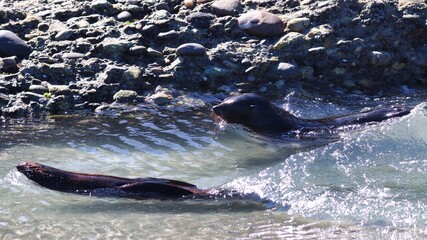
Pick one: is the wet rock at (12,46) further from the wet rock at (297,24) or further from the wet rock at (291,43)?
the wet rock at (297,24)

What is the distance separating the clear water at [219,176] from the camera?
499cm

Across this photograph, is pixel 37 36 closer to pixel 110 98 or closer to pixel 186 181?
pixel 110 98

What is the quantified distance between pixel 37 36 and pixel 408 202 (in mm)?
6224

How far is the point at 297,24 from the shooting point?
33.0 ft

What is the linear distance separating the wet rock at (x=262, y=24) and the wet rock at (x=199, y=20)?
45 centimetres

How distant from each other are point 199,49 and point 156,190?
4.38 meters

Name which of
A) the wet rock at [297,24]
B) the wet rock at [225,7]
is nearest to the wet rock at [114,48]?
the wet rock at [225,7]

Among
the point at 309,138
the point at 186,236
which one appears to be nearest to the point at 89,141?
the point at 309,138

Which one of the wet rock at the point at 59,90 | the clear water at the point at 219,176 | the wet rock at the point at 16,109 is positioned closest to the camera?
the clear water at the point at 219,176

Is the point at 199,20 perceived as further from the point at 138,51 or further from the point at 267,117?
the point at 267,117

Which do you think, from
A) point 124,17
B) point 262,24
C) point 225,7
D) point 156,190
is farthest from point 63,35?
point 156,190

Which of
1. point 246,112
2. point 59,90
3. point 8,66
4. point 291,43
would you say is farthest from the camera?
point 291,43

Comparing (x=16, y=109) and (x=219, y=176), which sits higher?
(x=16, y=109)

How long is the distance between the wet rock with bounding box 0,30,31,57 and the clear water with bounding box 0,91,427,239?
167 cm
